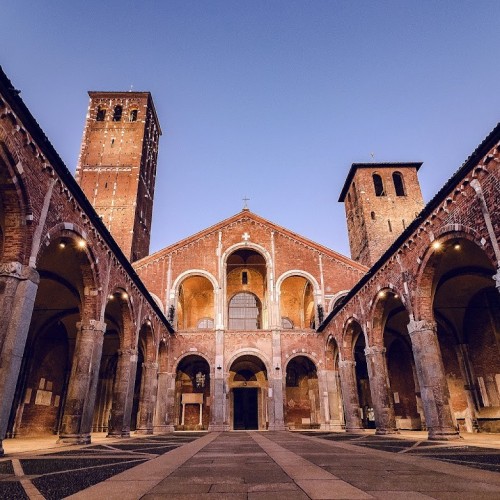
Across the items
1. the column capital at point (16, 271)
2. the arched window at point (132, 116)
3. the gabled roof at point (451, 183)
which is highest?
the arched window at point (132, 116)

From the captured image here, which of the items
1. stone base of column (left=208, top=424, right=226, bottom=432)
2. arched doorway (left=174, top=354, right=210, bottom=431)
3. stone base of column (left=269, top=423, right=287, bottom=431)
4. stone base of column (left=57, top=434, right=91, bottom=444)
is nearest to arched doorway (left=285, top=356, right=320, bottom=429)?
stone base of column (left=269, top=423, right=287, bottom=431)

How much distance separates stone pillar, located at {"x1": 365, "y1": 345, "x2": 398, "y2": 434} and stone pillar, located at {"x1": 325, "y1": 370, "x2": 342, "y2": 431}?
6.54 m

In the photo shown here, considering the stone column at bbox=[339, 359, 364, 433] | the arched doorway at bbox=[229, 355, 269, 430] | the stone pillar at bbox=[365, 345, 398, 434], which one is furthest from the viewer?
Result: the arched doorway at bbox=[229, 355, 269, 430]

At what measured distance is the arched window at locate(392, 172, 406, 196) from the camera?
3151cm

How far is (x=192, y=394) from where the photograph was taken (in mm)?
24234

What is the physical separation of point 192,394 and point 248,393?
149 inches

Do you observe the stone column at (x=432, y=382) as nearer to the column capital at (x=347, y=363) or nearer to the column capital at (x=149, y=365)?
the column capital at (x=347, y=363)

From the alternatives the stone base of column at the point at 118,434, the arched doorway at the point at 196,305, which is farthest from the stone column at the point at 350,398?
the arched doorway at the point at 196,305

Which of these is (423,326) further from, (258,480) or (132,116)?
(132,116)

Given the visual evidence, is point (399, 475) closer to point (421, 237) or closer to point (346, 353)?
point (421, 237)

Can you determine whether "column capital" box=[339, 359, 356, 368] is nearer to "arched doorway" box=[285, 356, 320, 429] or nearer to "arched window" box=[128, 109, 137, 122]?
"arched doorway" box=[285, 356, 320, 429]

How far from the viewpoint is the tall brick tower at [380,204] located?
2942 centimetres

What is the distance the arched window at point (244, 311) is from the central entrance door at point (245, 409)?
4275 millimetres

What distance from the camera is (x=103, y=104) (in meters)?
35.2
